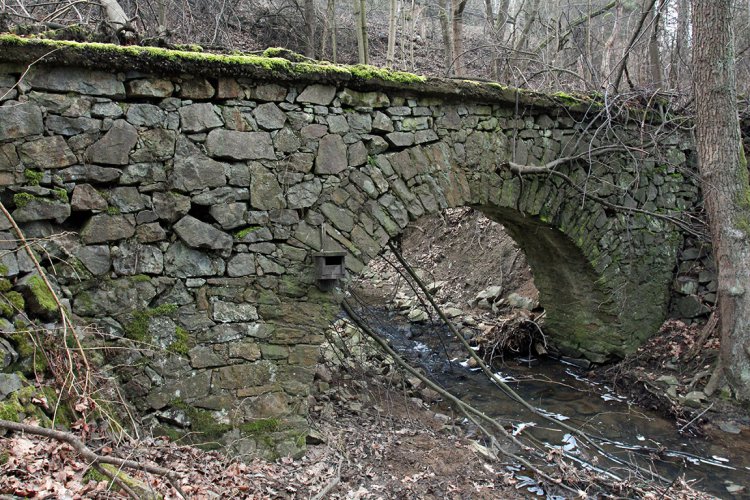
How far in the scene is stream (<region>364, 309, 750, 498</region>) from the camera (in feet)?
15.3

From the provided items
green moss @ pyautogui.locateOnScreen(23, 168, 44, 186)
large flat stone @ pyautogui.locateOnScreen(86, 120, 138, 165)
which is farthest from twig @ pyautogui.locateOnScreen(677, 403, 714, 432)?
green moss @ pyautogui.locateOnScreen(23, 168, 44, 186)

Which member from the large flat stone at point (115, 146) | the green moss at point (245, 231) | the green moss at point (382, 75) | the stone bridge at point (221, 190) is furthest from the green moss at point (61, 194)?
the green moss at point (382, 75)

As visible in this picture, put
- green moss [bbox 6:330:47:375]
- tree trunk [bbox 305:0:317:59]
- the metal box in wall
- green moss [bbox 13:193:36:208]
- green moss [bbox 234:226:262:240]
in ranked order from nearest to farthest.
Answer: green moss [bbox 6:330:47:375] < green moss [bbox 13:193:36:208] < green moss [bbox 234:226:262:240] < the metal box in wall < tree trunk [bbox 305:0:317:59]

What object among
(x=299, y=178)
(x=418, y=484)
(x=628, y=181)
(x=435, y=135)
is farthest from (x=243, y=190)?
(x=628, y=181)

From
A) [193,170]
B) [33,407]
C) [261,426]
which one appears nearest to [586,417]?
[261,426]

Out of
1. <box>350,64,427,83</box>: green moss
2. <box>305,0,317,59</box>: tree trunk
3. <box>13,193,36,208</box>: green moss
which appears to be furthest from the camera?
<box>305,0,317,59</box>: tree trunk

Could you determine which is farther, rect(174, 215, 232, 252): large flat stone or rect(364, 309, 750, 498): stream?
rect(364, 309, 750, 498): stream

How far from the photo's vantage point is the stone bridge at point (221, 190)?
3.44 metres

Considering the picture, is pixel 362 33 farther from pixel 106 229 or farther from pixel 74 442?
pixel 74 442

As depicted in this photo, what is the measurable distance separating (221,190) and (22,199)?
122cm

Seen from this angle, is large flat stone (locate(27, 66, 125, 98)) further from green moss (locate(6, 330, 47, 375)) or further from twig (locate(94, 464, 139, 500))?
twig (locate(94, 464, 139, 500))

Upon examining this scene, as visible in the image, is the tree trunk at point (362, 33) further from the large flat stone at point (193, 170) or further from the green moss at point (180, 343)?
the green moss at point (180, 343)

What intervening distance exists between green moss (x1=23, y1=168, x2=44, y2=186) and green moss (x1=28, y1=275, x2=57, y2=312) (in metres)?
0.60

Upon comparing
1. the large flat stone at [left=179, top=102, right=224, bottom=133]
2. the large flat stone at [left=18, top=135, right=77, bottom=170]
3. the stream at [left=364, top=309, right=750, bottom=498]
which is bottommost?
the stream at [left=364, top=309, right=750, bottom=498]
